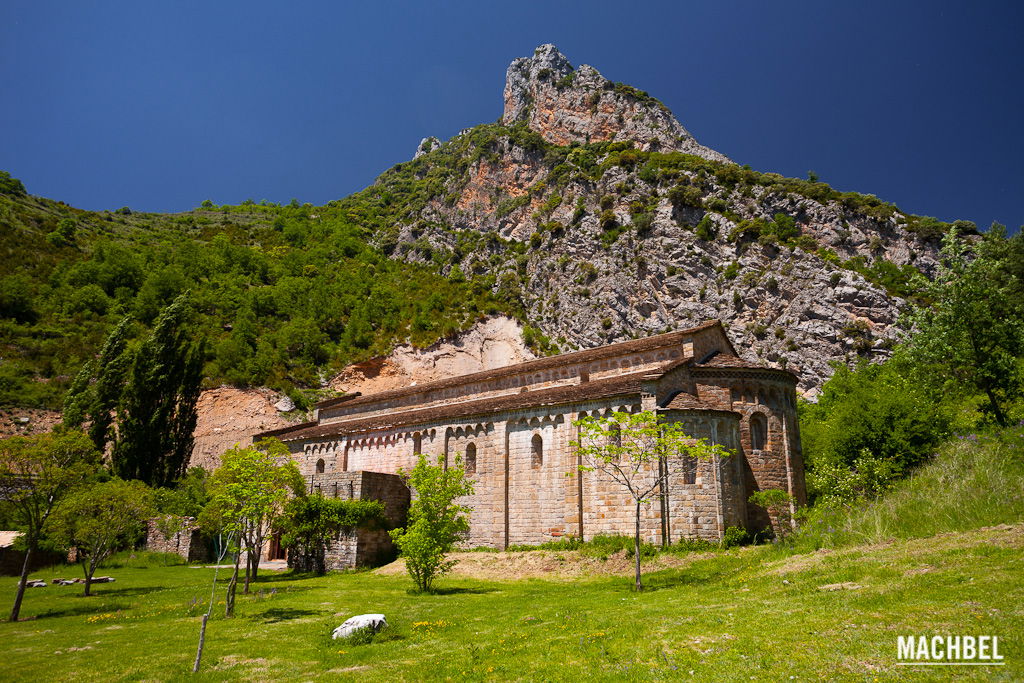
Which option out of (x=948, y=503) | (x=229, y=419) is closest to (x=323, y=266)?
(x=229, y=419)

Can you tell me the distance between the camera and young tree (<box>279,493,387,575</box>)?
2667 cm

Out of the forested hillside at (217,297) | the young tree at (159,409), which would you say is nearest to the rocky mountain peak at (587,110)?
the forested hillside at (217,297)

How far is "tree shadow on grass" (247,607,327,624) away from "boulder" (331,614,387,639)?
3552mm

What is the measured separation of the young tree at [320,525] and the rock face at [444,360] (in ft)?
108

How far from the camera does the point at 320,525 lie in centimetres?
2688

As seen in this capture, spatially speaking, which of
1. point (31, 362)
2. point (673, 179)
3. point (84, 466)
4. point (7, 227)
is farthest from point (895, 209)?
point (7, 227)

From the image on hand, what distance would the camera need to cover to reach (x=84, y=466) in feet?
58.7

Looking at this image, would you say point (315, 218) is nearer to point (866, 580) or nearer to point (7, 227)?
point (7, 227)

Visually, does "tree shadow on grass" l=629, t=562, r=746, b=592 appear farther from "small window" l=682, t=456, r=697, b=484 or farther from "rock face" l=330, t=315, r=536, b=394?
"rock face" l=330, t=315, r=536, b=394

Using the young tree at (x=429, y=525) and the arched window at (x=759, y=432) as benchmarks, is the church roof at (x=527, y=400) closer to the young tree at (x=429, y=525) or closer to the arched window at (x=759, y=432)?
the arched window at (x=759, y=432)

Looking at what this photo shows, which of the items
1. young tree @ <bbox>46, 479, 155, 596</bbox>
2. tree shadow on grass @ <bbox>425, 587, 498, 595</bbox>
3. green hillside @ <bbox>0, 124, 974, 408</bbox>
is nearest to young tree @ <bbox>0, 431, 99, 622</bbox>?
young tree @ <bbox>46, 479, 155, 596</bbox>

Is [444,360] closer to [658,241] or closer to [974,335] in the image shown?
[658,241]

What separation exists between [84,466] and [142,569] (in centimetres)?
1558

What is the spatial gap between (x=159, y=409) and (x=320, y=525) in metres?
19.4
